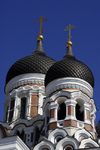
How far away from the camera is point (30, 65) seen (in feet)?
78.8

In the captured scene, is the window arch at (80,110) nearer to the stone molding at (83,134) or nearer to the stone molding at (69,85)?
the stone molding at (69,85)

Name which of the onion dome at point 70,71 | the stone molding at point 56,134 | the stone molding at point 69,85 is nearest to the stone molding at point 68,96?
the stone molding at point 69,85

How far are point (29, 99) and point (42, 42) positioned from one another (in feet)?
16.5

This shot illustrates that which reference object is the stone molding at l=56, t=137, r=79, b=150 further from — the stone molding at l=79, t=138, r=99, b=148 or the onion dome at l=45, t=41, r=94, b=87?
the onion dome at l=45, t=41, r=94, b=87

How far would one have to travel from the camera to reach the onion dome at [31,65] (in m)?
23.8

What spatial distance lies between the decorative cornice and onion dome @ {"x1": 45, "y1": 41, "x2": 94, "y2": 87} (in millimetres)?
2292

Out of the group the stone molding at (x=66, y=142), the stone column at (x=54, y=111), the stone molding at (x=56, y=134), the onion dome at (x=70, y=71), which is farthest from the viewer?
the onion dome at (x=70, y=71)

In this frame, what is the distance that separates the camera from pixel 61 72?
20766 millimetres

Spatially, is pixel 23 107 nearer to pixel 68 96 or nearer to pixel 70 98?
pixel 68 96

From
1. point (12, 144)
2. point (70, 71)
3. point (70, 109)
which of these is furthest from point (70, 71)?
point (12, 144)

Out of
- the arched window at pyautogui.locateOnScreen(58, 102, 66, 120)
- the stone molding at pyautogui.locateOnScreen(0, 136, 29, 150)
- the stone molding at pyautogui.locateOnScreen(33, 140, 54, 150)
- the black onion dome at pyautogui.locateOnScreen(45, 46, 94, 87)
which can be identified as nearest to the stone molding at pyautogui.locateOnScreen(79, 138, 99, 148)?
the stone molding at pyautogui.locateOnScreen(33, 140, 54, 150)

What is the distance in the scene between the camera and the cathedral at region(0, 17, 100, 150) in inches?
719

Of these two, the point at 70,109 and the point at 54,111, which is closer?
the point at 70,109

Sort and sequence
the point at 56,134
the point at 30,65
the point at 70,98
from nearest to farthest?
the point at 56,134
the point at 70,98
the point at 30,65
